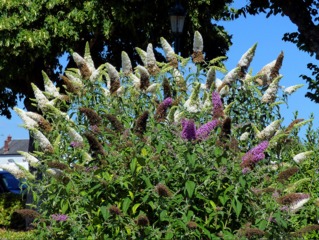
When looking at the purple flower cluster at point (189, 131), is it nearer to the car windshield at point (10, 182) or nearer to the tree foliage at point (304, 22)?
the tree foliage at point (304, 22)

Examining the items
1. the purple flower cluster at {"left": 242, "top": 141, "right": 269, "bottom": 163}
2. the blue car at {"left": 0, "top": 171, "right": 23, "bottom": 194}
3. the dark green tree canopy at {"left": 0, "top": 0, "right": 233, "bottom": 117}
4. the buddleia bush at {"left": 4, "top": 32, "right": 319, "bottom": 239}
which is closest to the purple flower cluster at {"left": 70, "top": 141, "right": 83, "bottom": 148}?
the buddleia bush at {"left": 4, "top": 32, "right": 319, "bottom": 239}

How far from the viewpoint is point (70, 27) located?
65.7ft

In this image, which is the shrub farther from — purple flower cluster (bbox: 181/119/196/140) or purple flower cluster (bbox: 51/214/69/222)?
purple flower cluster (bbox: 181/119/196/140)

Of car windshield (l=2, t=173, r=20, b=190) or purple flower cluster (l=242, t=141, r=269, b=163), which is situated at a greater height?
car windshield (l=2, t=173, r=20, b=190)

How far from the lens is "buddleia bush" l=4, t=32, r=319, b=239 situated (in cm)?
596

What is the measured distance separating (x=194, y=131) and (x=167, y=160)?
412 mm

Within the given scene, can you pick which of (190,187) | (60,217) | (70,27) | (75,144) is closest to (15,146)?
(70,27)

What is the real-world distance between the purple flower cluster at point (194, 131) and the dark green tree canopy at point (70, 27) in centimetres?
1405

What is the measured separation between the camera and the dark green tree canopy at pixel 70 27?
1997 cm

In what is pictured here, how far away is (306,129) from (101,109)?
4.39m

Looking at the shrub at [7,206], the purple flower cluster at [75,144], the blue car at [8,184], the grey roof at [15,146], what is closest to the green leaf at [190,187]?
the purple flower cluster at [75,144]

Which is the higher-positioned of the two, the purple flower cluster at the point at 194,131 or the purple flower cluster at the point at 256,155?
the purple flower cluster at the point at 194,131

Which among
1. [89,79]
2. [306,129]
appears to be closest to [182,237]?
[89,79]

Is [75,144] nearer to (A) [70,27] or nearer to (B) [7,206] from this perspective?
(A) [70,27]
